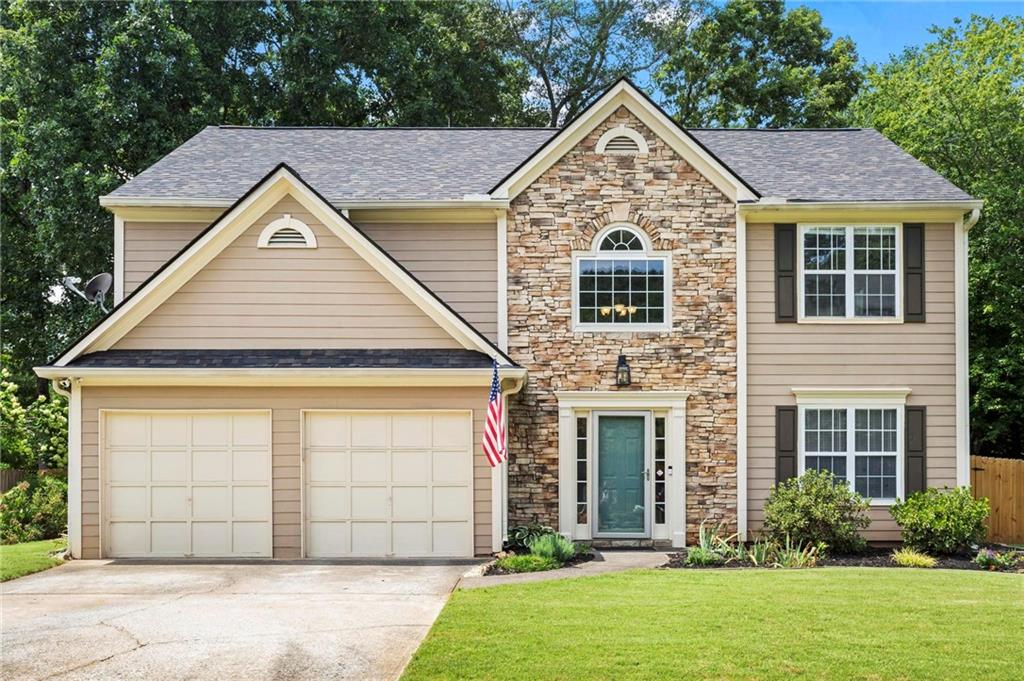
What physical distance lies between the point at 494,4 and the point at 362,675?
91.7ft

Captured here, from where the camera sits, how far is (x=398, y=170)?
1569cm

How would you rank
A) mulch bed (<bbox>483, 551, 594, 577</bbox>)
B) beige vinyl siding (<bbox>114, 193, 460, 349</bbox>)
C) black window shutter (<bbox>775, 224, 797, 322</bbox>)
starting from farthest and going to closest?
1. black window shutter (<bbox>775, 224, 797, 322</bbox>)
2. beige vinyl siding (<bbox>114, 193, 460, 349</bbox>)
3. mulch bed (<bbox>483, 551, 594, 577</bbox>)

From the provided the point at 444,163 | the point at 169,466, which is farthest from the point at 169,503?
the point at 444,163

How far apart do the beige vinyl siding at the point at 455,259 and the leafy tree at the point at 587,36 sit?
61.7 ft

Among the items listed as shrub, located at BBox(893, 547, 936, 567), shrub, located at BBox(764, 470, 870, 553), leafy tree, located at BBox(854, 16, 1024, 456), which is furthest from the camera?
leafy tree, located at BBox(854, 16, 1024, 456)

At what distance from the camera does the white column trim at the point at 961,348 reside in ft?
45.9

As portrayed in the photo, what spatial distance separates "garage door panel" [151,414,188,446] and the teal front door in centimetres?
616

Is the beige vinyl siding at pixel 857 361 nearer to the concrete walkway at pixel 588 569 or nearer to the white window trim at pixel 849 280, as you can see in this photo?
the white window trim at pixel 849 280

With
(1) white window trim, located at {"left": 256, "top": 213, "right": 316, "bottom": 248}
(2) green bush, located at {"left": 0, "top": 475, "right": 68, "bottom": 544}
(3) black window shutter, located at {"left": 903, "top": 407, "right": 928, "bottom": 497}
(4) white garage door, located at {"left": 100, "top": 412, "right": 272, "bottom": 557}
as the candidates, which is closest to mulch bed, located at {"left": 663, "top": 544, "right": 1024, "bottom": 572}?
(3) black window shutter, located at {"left": 903, "top": 407, "right": 928, "bottom": 497}

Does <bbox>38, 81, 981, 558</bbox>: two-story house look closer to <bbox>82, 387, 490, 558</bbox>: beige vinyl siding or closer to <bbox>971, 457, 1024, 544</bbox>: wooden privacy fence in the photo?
<bbox>82, 387, 490, 558</bbox>: beige vinyl siding

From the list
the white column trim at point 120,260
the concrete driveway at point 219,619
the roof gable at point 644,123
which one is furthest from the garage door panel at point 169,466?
the roof gable at point 644,123

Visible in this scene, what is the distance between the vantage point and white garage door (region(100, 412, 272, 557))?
12602mm

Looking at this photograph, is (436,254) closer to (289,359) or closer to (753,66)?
(289,359)

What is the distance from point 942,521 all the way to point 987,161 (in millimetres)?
13289
